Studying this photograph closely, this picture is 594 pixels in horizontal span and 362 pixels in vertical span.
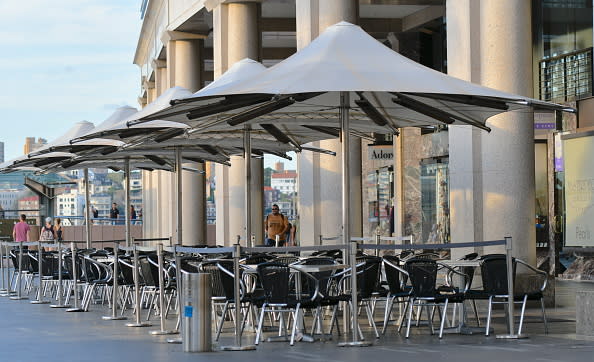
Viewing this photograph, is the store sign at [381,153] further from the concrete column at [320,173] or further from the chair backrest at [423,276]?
the chair backrest at [423,276]

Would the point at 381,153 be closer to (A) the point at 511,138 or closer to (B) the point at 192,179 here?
(B) the point at 192,179

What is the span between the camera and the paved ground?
10984mm

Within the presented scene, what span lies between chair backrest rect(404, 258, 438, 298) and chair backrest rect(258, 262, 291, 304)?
1.53 metres

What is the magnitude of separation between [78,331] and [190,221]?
61.8 feet

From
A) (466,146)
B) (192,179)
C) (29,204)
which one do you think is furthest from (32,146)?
(466,146)

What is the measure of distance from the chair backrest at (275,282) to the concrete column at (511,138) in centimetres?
515

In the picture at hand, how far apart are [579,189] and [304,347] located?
12004mm

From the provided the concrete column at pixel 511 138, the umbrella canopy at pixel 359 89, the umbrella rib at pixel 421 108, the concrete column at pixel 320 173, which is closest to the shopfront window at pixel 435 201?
the concrete column at pixel 320 173

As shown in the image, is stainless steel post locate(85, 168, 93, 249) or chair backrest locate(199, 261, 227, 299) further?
stainless steel post locate(85, 168, 93, 249)

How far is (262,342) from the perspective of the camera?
12586 mm

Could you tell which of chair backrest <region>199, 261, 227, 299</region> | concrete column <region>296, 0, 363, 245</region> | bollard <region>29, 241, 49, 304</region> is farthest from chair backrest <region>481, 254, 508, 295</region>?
bollard <region>29, 241, 49, 304</region>

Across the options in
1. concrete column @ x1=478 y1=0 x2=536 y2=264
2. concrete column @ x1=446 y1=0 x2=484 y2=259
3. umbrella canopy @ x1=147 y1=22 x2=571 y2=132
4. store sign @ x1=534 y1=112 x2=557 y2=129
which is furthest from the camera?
store sign @ x1=534 y1=112 x2=557 y2=129

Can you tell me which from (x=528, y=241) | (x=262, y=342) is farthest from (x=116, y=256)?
(x=528, y=241)

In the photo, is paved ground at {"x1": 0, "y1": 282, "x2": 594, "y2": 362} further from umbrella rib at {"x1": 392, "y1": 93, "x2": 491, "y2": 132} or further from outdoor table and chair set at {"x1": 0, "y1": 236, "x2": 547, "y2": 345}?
umbrella rib at {"x1": 392, "y1": 93, "x2": 491, "y2": 132}
